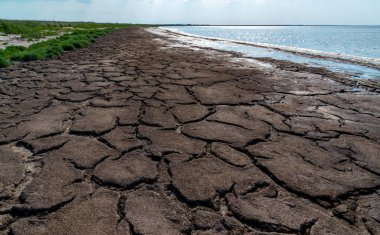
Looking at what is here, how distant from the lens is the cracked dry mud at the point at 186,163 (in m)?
1.69

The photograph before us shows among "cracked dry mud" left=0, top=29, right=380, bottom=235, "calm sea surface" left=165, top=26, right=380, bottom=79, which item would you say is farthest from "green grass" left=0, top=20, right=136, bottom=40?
"cracked dry mud" left=0, top=29, right=380, bottom=235

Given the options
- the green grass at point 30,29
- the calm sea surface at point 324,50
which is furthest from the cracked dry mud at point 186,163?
the green grass at point 30,29

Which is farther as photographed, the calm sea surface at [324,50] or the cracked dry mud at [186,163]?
the calm sea surface at [324,50]

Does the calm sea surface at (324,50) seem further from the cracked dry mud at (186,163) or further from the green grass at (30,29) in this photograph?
the green grass at (30,29)

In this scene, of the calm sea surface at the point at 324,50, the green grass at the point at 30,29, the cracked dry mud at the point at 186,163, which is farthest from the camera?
the green grass at the point at 30,29

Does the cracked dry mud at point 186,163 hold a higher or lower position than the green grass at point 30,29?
lower

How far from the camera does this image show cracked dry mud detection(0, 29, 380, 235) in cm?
169

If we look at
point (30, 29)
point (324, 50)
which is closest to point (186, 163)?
point (324, 50)

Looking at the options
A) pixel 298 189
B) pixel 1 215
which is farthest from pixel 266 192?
pixel 1 215

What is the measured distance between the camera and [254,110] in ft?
12.2

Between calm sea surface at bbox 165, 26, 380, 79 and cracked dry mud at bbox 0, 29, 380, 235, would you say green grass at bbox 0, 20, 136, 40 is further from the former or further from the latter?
cracked dry mud at bbox 0, 29, 380, 235

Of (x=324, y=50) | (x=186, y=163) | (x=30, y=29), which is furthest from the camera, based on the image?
(x=30, y=29)

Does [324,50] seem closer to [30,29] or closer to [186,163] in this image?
[186,163]

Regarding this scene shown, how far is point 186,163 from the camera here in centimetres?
232
